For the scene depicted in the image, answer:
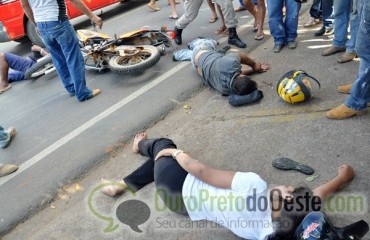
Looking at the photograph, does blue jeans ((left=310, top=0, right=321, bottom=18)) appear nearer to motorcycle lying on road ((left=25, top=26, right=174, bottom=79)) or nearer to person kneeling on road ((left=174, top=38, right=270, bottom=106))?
person kneeling on road ((left=174, top=38, right=270, bottom=106))

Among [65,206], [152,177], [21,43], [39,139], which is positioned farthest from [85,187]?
[21,43]

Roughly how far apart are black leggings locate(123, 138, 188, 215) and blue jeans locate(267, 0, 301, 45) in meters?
2.79

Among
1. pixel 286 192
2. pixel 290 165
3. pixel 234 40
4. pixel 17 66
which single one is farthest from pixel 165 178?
pixel 17 66

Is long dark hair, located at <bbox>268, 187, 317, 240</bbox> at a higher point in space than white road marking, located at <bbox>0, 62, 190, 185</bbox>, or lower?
higher

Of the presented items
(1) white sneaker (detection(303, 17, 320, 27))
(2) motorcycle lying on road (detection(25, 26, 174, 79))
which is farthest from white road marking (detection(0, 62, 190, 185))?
(1) white sneaker (detection(303, 17, 320, 27))

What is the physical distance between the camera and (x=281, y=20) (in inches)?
193

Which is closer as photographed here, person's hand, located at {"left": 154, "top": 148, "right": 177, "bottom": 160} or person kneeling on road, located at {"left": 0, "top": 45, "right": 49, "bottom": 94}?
person's hand, located at {"left": 154, "top": 148, "right": 177, "bottom": 160}

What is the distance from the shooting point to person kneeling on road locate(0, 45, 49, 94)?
6086 millimetres

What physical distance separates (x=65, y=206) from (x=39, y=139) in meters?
1.46

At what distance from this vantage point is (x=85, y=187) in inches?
131

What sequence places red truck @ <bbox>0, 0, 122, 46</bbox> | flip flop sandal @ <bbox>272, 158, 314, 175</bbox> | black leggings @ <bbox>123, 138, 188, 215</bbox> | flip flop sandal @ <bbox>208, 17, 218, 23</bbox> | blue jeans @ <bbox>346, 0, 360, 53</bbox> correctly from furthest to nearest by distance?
red truck @ <bbox>0, 0, 122, 46</bbox>
flip flop sandal @ <bbox>208, 17, 218, 23</bbox>
blue jeans @ <bbox>346, 0, 360, 53</bbox>
flip flop sandal @ <bbox>272, 158, 314, 175</bbox>
black leggings @ <bbox>123, 138, 188, 215</bbox>

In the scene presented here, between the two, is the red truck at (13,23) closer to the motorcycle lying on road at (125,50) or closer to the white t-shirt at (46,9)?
the motorcycle lying on road at (125,50)

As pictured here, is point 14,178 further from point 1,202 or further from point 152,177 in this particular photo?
point 152,177

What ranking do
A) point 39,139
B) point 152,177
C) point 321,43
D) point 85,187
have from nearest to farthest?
point 152,177
point 85,187
point 39,139
point 321,43
